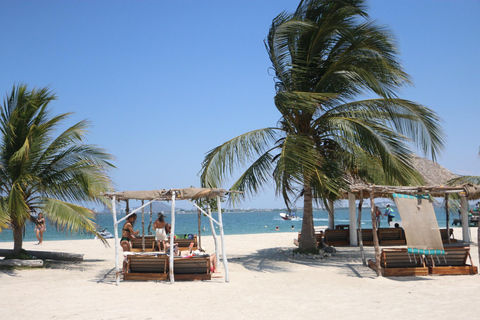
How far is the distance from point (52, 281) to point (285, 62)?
818cm

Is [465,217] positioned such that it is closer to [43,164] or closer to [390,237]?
[390,237]

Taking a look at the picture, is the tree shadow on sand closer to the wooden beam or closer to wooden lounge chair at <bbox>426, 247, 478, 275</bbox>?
wooden lounge chair at <bbox>426, 247, 478, 275</bbox>

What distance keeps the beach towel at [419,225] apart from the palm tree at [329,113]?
118cm

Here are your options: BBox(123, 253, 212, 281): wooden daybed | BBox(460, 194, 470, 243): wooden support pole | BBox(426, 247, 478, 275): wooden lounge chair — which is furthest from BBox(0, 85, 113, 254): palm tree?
BBox(460, 194, 470, 243): wooden support pole

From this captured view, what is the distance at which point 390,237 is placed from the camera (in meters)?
15.9

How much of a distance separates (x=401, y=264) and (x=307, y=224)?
362 cm

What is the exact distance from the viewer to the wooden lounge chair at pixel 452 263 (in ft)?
31.5

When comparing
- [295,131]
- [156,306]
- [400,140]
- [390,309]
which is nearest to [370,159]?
[400,140]

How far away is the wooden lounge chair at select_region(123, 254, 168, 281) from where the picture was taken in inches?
368

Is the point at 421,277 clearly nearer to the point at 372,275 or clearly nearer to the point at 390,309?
the point at 372,275

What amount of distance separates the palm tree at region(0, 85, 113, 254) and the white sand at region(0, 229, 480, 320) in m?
1.74

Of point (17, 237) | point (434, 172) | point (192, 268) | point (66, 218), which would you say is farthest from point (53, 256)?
point (434, 172)

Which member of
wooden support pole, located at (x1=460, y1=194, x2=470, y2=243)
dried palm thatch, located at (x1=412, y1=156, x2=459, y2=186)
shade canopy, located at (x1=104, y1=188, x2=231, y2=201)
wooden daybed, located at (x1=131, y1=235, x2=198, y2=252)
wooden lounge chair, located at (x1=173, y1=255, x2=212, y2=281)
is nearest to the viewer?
shade canopy, located at (x1=104, y1=188, x2=231, y2=201)

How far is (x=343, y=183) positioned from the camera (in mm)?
11203
